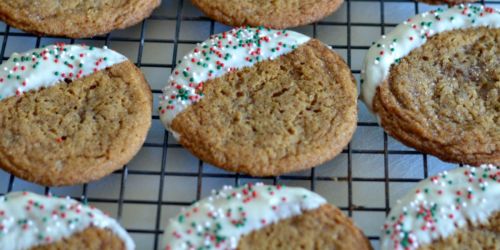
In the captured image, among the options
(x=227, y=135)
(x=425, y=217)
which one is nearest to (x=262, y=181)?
(x=227, y=135)

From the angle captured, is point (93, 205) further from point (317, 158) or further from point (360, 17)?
point (360, 17)

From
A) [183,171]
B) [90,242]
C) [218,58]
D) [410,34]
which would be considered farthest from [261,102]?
[90,242]

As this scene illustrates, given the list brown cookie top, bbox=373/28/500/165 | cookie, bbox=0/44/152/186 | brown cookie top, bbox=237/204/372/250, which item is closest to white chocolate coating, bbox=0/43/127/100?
cookie, bbox=0/44/152/186

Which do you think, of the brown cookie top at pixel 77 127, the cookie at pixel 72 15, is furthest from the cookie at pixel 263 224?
the cookie at pixel 72 15

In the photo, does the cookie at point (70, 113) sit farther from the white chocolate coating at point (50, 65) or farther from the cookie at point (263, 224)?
the cookie at point (263, 224)

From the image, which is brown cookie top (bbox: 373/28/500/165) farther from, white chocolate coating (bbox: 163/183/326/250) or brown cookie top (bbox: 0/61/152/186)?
brown cookie top (bbox: 0/61/152/186)

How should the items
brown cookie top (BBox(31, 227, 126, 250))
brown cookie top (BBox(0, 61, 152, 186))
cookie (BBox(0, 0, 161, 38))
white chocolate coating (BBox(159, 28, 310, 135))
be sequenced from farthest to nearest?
cookie (BBox(0, 0, 161, 38))
white chocolate coating (BBox(159, 28, 310, 135))
brown cookie top (BBox(0, 61, 152, 186))
brown cookie top (BBox(31, 227, 126, 250))

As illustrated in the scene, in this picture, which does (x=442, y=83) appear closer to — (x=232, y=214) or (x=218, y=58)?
(x=218, y=58)
